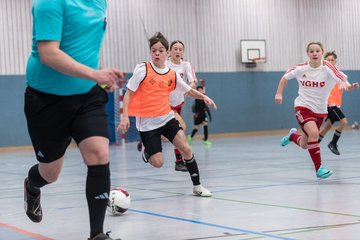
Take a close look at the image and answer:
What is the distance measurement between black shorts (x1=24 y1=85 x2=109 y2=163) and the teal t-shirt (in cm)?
6

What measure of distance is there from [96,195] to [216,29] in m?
20.9

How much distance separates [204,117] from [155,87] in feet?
40.1

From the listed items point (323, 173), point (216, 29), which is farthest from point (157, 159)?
point (216, 29)

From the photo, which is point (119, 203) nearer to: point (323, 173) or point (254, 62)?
point (323, 173)

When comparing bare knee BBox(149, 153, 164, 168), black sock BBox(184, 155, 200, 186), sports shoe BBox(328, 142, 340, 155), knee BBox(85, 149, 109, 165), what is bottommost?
sports shoe BBox(328, 142, 340, 155)

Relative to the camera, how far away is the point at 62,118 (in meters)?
4.14

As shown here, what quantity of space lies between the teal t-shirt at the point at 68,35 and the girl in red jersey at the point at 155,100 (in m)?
3.16

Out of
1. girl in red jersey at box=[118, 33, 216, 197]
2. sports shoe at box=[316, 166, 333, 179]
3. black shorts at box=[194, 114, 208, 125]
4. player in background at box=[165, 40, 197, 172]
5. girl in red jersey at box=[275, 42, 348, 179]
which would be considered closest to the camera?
girl in red jersey at box=[118, 33, 216, 197]

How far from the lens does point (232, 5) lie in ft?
81.9

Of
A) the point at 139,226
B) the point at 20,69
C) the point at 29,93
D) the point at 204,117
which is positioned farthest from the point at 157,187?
the point at 20,69

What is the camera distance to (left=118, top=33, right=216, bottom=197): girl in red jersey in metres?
7.41

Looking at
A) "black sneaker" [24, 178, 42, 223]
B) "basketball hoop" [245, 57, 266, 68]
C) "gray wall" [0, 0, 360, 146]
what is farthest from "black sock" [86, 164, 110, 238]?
"basketball hoop" [245, 57, 266, 68]

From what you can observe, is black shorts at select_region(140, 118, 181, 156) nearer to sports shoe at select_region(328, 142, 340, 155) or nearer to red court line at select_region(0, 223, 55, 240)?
red court line at select_region(0, 223, 55, 240)

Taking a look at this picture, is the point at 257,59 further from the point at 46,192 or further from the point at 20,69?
the point at 46,192
